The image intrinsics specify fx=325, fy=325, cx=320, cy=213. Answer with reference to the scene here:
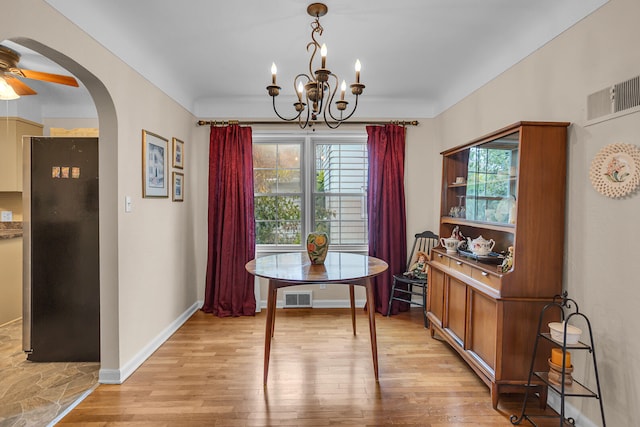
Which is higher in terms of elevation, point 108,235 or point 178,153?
point 178,153

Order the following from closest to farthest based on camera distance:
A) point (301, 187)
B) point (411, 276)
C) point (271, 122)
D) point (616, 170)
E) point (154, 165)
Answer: point (616, 170)
point (154, 165)
point (411, 276)
point (271, 122)
point (301, 187)

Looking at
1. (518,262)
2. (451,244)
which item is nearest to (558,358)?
(518,262)

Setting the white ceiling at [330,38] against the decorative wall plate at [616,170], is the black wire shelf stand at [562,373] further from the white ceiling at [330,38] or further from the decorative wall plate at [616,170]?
the white ceiling at [330,38]

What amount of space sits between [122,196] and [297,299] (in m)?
2.27

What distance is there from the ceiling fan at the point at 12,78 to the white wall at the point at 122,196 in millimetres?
317

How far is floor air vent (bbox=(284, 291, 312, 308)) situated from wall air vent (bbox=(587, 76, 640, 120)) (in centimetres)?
311

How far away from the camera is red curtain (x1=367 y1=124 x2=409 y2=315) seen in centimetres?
384

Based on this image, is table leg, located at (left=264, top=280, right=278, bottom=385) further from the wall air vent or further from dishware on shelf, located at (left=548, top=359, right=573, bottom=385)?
the wall air vent

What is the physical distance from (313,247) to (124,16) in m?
2.06

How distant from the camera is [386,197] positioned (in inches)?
151

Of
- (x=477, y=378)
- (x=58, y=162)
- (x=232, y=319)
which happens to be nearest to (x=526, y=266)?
(x=477, y=378)

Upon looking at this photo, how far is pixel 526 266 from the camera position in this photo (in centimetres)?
198

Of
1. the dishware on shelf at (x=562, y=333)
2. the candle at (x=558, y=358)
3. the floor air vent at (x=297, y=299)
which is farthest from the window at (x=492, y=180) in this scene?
the floor air vent at (x=297, y=299)

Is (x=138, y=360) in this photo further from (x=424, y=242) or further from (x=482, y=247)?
(x=424, y=242)
